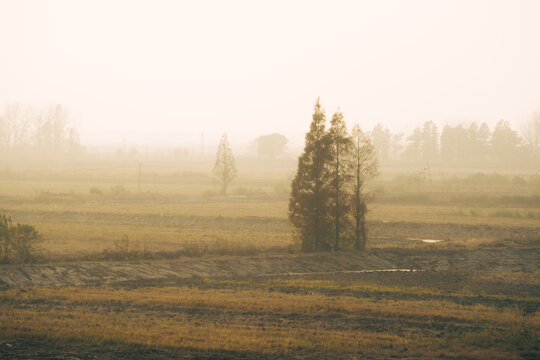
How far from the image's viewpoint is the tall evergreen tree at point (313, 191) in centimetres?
2730

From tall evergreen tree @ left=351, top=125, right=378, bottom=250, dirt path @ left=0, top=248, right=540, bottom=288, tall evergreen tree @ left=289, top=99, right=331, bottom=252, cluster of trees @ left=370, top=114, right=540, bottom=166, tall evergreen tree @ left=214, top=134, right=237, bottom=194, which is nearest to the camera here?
dirt path @ left=0, top=248, right=540, bottom=288

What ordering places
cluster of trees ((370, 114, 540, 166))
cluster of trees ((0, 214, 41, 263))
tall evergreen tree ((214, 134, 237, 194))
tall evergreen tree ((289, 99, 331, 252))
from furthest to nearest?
cluster of trees ((370, 114, 540, 166))
tall evergreen tree ((214, 134, 237, 194))
tall evergreen tree ((289, 99, 331, 252))
cluster of trees ((0, 214, 41, 263))

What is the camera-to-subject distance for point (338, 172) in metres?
27.8

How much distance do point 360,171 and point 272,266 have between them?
864 centimetres

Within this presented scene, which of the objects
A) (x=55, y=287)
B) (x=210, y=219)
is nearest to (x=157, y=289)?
(x=55, y=287)

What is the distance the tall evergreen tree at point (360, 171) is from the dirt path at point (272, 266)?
192 centimetres

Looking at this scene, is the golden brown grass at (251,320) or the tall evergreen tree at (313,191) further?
the tall evergreen tree at (313,191)

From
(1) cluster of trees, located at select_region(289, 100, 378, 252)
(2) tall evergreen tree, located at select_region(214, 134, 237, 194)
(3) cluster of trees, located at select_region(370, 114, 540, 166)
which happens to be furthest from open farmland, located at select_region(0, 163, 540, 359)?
(3) cluster of trees, located at select_region(370, 114, 540, 166)

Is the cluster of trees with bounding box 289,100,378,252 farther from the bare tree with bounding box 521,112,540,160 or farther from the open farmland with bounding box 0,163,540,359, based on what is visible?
the bare tree with bounding box 521,112,540,160

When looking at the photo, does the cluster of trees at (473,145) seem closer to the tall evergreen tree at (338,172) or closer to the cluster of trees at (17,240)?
the tall evergreen tree at (338,172)

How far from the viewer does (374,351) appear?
1182 cm

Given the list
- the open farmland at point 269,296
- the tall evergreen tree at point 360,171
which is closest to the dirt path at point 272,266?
the open farmland at point 269,296

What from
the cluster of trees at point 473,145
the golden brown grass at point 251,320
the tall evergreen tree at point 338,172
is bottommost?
the golden brown grass at point 251,320

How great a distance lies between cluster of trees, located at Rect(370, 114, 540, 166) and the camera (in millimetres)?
123375
